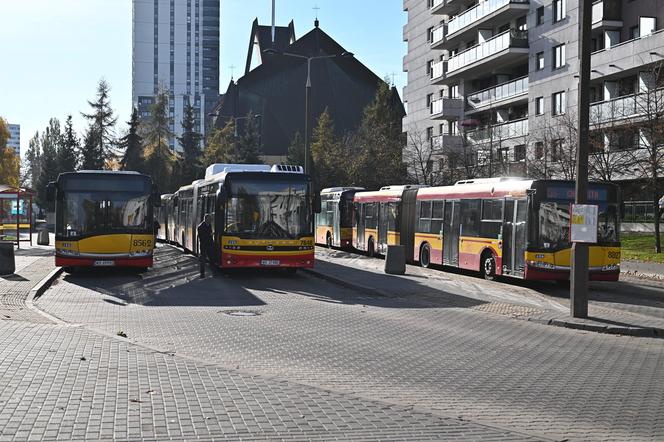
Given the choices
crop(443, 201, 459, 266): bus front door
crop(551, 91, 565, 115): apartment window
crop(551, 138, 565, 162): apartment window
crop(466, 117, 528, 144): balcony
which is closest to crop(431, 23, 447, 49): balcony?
crop(466, 117, 528, 144): balcony

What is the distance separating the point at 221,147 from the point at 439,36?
31.7 metres

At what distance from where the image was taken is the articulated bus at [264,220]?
76.2ft

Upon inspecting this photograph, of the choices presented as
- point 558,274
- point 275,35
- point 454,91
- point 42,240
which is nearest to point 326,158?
point 454,91

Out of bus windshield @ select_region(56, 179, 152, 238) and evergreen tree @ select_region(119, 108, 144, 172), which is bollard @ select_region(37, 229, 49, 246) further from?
evergreen tree @ select_region(119, 108, 144, 172)

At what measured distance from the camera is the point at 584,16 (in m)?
14.3

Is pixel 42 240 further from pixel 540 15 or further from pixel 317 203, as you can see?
pixel 540 15

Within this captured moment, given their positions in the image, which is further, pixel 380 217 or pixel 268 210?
pixel 380 217

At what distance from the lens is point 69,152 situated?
97000 millimetres

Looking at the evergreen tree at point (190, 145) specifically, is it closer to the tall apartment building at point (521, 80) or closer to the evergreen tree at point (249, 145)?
the evergreen tree at point (249, 145)

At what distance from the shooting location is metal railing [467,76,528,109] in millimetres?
50897

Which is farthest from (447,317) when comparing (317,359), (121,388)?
(121,388)

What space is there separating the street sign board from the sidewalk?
4.69 ft

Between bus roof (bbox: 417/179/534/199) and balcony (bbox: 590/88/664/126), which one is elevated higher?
balcony (bbox: 590/88/664/126)

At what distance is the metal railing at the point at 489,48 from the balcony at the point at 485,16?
1.38 metres
